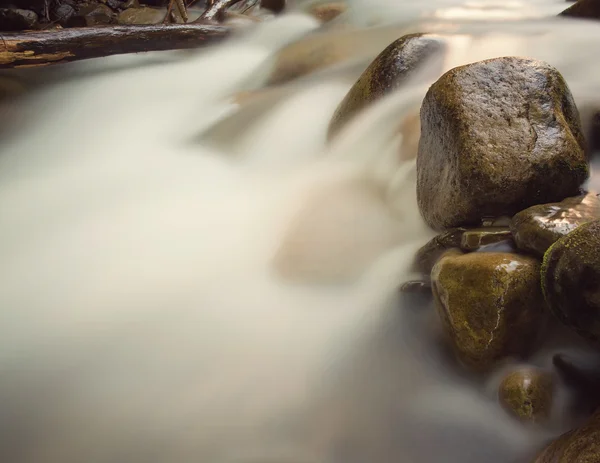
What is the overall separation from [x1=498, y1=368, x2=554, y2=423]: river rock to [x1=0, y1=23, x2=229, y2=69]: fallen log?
5460mm

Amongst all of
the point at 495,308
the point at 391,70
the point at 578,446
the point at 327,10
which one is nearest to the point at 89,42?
the point at 391,70

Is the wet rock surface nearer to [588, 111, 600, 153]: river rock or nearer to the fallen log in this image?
[588, 111, 600, 153]: river rock

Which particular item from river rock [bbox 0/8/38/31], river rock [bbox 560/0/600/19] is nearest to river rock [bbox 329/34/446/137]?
river rock [bbox 560/0/600/19]

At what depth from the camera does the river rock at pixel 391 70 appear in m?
4.19

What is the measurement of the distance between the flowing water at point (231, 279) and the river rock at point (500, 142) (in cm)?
51

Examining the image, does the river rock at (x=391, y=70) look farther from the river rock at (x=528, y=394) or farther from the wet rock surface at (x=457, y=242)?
the river rock at (x=528, y=394)

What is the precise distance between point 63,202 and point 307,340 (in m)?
2.84

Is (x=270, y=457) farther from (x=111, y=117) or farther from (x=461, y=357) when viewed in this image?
(x=111, y=117)

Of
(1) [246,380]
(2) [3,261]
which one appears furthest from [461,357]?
(2) [3,261]

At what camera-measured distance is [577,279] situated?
1752 mm

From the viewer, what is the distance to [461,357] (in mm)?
2201

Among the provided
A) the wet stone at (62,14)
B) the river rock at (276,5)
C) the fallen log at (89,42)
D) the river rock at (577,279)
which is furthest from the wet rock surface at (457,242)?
the wet stone at (62,14)

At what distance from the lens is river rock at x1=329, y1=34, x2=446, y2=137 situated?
165 inches

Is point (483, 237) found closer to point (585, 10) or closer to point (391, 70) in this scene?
point (391, 70)
